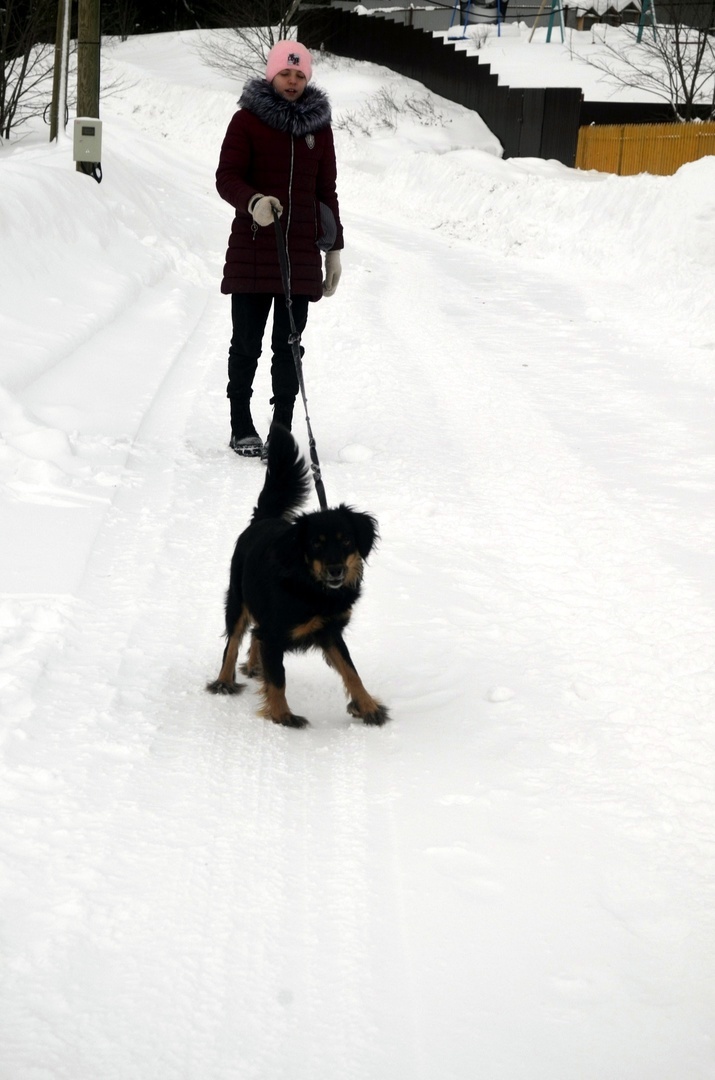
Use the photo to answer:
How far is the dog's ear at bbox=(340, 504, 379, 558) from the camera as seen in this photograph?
11.0 ft

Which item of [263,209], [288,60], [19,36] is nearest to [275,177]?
[263,209]

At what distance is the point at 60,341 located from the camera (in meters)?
7.52

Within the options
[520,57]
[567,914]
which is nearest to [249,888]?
[567,914]

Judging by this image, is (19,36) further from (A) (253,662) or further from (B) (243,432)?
(A) (253,662)

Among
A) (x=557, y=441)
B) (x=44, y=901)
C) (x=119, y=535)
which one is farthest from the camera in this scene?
(x=557, y=441)

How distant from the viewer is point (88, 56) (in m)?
13.6

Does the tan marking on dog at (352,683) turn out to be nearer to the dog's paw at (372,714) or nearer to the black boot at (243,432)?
the dog's paw at (372,714)

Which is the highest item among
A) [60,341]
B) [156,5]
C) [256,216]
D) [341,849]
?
[156,5]

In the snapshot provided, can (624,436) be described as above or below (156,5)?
below

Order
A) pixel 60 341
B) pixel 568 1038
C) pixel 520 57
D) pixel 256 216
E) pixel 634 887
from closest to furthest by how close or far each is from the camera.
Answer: pixel 568 1038 → pixel 634 887 → pixel 256 216 → pixel 60 341 → pixel 520 57

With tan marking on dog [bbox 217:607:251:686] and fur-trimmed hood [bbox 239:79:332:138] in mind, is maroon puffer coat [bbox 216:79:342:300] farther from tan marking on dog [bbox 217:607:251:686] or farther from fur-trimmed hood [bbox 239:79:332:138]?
tan marking on dog [bbox 217:607:251:686]

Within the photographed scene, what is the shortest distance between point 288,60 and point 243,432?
1985 mm

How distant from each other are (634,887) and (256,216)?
3904mm

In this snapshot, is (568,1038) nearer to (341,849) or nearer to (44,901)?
(341,849)
